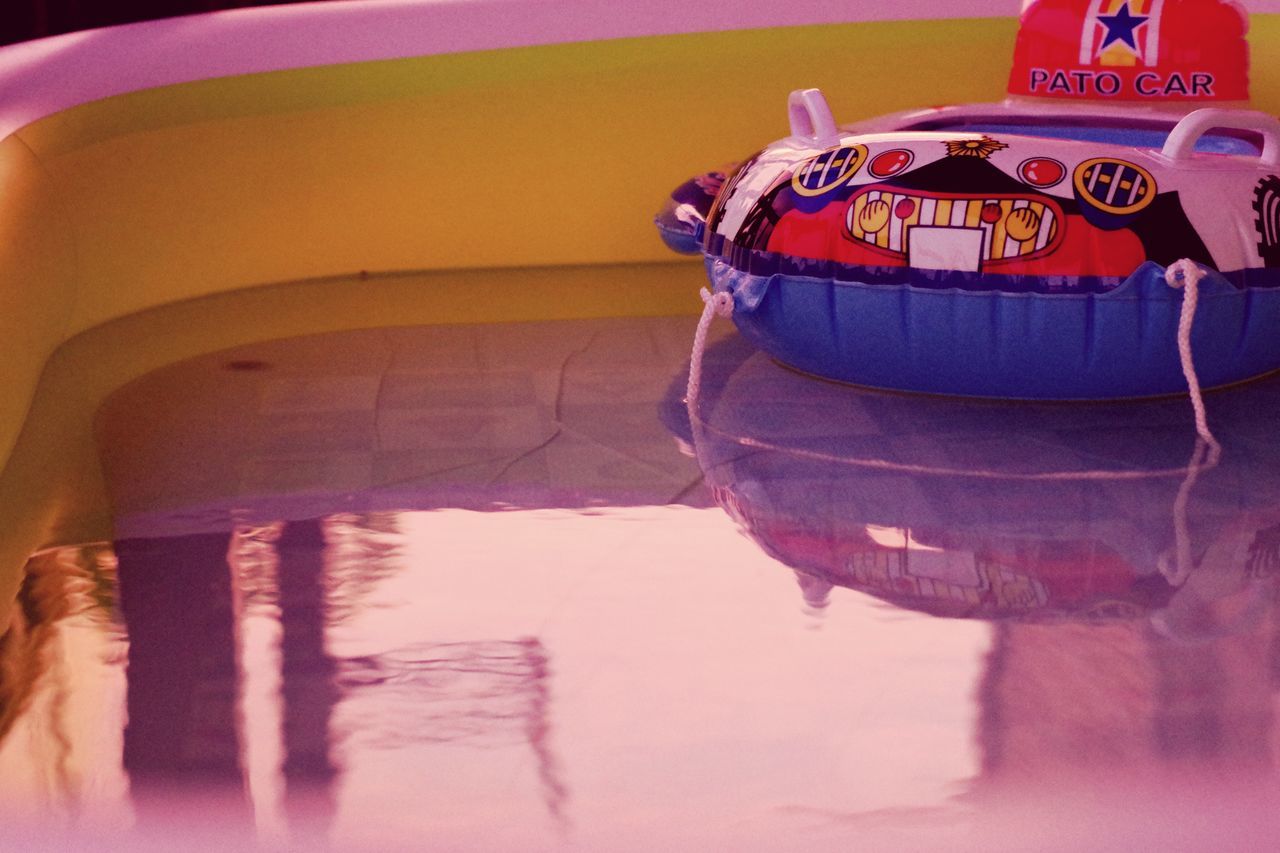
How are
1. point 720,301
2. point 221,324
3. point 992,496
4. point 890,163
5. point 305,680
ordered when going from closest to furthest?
point 305,680, point 992,496, point 890,163, point 720,301, point 221,324

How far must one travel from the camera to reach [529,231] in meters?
2.47

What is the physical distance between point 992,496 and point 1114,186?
41 cm

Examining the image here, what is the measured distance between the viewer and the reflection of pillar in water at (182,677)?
996 millimetres

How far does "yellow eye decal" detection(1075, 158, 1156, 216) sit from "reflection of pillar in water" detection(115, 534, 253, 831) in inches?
38.6

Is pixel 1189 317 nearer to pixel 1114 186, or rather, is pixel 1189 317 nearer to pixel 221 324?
pixel 1114 186

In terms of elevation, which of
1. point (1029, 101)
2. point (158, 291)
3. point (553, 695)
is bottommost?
point (553, 695)

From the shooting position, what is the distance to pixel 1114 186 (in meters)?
1.66

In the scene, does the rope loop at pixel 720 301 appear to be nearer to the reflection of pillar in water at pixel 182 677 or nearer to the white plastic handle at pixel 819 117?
the white plastic handle at pixel 819 117

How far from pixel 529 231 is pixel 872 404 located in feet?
2.83

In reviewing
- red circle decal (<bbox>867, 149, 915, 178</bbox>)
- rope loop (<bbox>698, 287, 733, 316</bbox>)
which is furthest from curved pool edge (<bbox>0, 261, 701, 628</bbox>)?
red circle decal (<bbox>867, 149, 915, 178</bbox>)

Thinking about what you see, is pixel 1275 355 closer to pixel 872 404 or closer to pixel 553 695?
pixel 872 404

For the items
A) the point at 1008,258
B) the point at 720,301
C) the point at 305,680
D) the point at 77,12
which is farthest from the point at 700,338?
the point at 77,12

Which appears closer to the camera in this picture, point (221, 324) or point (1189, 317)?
point (1189, 317)

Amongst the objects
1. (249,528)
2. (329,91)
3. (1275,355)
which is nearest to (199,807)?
(249,528)
